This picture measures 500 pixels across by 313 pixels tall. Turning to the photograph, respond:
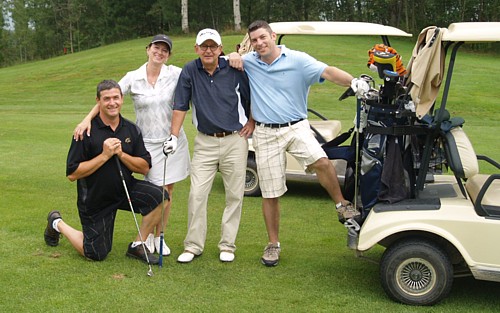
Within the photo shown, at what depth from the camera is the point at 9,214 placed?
6.32 metres

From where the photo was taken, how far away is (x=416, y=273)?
4137 millimetres

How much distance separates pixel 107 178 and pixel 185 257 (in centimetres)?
86

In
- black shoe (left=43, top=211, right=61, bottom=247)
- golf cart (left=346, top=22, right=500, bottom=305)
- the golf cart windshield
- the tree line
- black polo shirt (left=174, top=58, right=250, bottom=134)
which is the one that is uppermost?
the tree line

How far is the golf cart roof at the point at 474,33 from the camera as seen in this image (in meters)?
3.84

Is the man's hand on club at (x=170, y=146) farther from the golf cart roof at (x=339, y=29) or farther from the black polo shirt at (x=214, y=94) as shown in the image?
the golf cart roof at (x=339, y=29)

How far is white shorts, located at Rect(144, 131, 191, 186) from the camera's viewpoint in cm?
525

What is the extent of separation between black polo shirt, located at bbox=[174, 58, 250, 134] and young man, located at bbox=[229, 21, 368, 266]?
0.36 ft

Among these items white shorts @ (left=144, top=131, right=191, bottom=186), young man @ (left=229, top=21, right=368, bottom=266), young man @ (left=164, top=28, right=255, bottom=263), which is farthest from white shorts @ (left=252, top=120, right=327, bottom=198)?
white shorts @ (left=144, top=131, right=191, bottom=186)

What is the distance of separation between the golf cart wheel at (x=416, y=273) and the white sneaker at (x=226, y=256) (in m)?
1.31

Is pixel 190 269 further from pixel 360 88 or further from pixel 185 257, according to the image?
pixel 360 88

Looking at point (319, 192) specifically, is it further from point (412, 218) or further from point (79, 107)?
point (79, 107)

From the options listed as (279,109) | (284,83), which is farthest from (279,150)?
(284,83)

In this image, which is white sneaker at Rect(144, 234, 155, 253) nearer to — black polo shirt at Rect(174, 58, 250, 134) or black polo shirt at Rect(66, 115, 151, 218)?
black polo shirt at Rect(66, 115, 151, 218)

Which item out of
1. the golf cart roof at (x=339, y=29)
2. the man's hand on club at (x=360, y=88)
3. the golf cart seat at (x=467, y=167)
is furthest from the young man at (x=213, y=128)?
the golf cart seat at (x=467, y=167)
